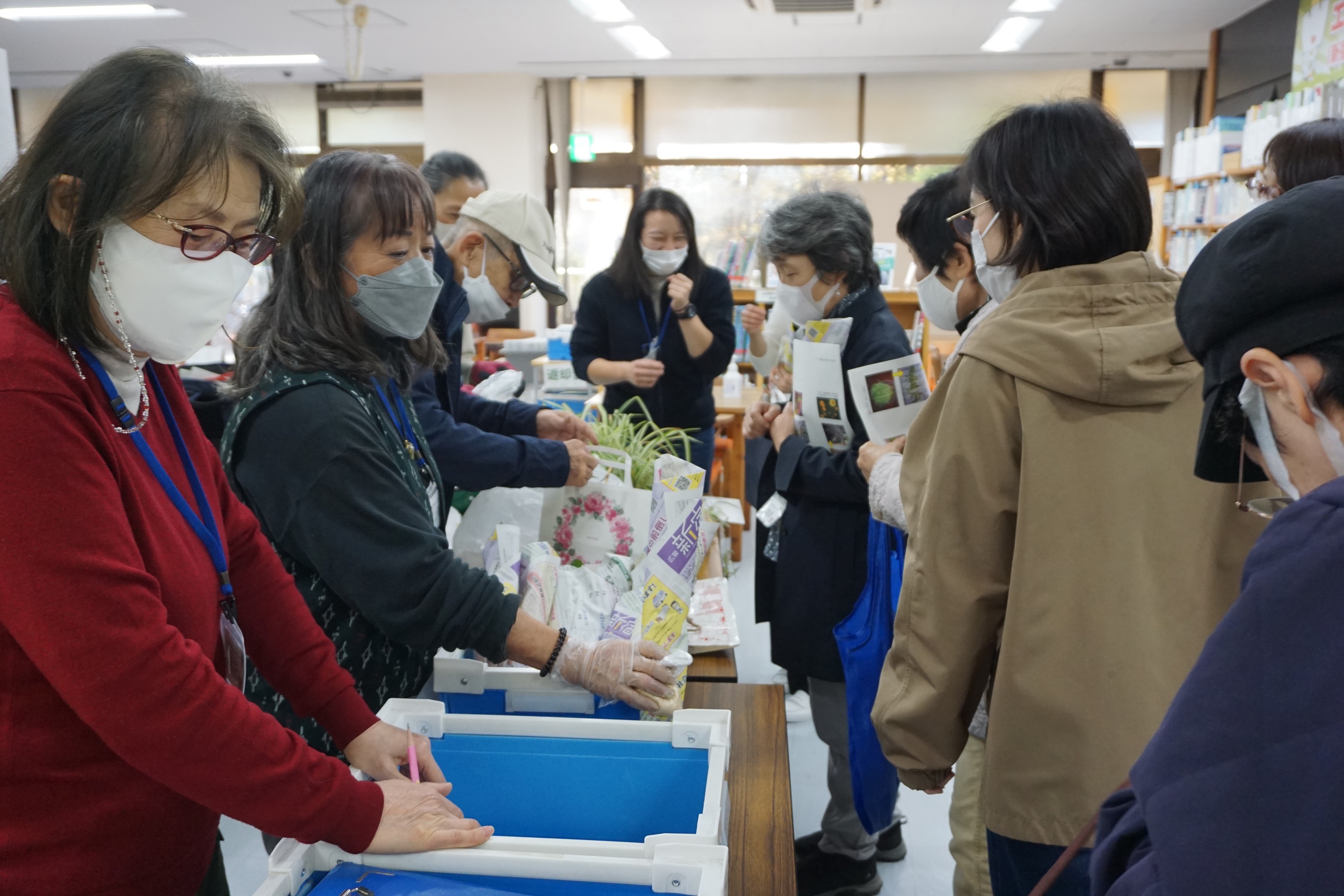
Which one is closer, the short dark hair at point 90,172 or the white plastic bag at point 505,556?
the short dark hair at point 90,172

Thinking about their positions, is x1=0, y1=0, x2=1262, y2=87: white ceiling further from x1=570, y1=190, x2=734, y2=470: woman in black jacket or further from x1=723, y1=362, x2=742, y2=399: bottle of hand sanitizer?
x1=570, y1=190, x2=734, y2=470: woman in black jacket

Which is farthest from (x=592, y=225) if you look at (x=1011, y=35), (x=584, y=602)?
(x=584, y=602)

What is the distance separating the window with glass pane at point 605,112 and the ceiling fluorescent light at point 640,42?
147 cm

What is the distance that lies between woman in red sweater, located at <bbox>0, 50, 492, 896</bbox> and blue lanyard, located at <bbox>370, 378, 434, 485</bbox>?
376mm

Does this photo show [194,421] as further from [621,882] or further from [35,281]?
[621,882]

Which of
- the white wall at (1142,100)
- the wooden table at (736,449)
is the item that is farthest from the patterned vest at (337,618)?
the white wall at (1142,100)

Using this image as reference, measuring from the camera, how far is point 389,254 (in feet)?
4.65

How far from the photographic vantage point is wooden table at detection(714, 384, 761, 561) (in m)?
5.06

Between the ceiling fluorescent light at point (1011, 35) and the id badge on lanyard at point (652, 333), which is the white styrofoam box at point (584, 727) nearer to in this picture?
the id badge on lanyard at point (652, 333)

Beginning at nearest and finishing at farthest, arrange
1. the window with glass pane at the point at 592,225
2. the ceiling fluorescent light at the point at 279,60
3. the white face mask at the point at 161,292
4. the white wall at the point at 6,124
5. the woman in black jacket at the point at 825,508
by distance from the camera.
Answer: the white face mask at the point at 161,292 < the woman in black jacket at the point at 825,508 < the white wall at the point at 6,124 < the ceiling fluorescent light at the point at 279,60 < the window with glass pane at the point at 592,225

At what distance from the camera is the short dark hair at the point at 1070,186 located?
4.11 feet

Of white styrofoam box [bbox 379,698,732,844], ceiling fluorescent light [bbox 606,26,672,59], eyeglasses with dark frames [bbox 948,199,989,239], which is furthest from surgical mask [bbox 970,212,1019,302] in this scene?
ceiling fluorescent light [bbox 606,26,672,59]

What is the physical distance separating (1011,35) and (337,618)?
9026 millimetres

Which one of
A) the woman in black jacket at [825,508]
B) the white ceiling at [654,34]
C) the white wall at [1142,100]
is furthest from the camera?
the white wall at [1142,100]
